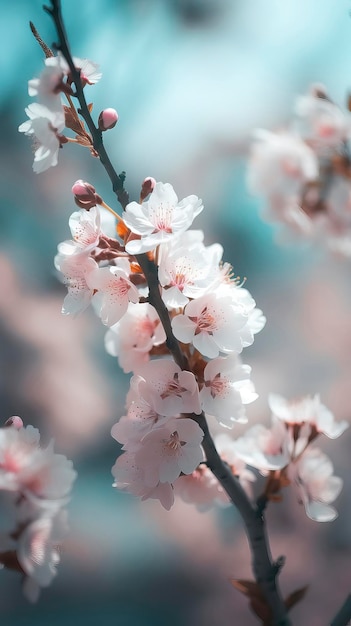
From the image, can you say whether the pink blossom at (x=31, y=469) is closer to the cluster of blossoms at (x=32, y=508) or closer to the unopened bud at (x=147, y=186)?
the cluster of blossoms at (x=32, y=508)

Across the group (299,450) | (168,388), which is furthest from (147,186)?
(299,450)

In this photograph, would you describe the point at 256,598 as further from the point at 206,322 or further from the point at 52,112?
the point at 52,112

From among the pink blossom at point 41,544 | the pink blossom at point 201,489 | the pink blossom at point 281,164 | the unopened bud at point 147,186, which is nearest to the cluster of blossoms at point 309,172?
the pink blossom at point 281,164

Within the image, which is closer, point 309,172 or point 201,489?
point 201,489

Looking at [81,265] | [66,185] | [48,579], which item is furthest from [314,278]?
[48,579]

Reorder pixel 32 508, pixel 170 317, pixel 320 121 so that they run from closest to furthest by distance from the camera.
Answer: pixel 32 508 → pixel 170 317 → pixel 320 121

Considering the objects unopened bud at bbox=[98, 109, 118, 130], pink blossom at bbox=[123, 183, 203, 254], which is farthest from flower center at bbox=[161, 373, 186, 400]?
unopened bud at bbox=[98, 109, 118, 130]

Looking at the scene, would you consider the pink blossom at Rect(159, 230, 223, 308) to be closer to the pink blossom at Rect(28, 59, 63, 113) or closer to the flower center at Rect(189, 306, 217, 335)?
the flower center at Rect(189, 306, 217, 335)
